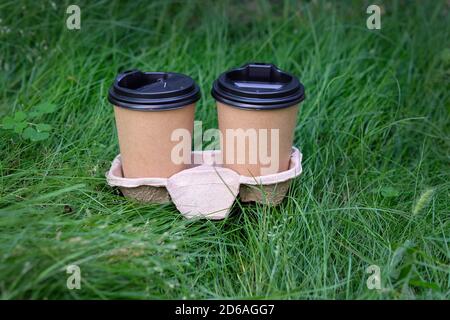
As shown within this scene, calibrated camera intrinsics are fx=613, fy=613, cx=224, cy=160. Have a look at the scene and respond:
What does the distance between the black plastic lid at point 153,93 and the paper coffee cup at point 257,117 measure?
0.12m

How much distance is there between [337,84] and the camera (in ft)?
10.3

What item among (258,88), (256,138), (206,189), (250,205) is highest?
(258,88)

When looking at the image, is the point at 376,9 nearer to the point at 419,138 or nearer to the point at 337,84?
the point at 337,84

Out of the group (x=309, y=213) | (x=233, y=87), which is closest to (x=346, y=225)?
(x=309, y=213)

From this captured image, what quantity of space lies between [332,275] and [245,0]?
228 centimetres

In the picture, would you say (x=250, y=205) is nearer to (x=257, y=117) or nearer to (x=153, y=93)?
(x=257, y=117)

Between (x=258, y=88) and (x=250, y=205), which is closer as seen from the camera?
(x=258, y=88)

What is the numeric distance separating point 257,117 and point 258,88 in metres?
0.14

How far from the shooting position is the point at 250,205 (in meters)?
2.48

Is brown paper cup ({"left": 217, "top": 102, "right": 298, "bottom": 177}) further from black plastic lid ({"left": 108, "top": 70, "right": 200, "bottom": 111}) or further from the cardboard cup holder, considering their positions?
black plastic lid ({"left": 108, "top": 70, "right": 200, "bottom": 111})

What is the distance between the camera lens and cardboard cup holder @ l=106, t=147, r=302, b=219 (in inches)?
92.7

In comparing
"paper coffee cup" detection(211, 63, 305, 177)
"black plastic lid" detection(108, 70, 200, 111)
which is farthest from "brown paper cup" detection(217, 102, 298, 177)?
"black plastic lid" detection(108, 70, 200, 111)

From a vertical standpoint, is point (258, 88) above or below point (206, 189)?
above

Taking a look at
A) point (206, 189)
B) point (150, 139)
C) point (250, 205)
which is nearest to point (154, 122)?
point (150, 139)
